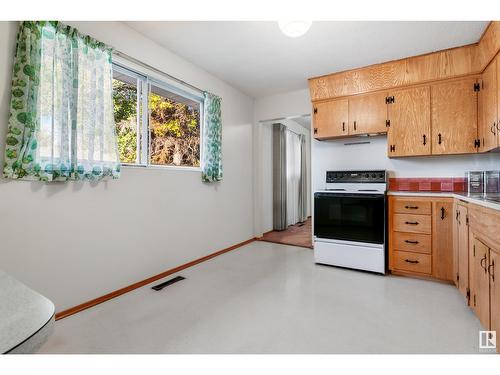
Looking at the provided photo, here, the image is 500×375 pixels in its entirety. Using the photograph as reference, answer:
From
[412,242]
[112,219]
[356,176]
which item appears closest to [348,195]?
[356,176]

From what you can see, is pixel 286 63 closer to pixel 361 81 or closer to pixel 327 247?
pixel 361 81

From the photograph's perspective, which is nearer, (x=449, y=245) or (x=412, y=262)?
(x=449, y=245)

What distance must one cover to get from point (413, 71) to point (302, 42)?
1.38m

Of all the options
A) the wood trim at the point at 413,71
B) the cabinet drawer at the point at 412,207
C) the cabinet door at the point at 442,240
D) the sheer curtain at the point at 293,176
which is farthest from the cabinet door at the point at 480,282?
the sheer curtain at the point at 293,176

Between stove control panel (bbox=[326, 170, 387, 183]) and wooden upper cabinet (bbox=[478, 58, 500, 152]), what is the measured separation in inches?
38.1

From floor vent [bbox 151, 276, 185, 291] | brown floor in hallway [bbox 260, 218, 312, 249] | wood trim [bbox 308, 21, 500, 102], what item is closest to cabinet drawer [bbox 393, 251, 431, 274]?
brown floor in hallway [bbox 260, 218, 312, 249]

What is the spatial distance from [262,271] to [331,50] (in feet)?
8.59

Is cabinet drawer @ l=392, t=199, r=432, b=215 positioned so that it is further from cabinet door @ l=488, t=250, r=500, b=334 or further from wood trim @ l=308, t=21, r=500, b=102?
wood trim @ l=308, t=21, r=500, b=102

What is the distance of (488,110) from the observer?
2395 mm

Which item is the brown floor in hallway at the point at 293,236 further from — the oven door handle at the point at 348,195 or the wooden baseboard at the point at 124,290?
the wooden baseboard at the point at 124,290

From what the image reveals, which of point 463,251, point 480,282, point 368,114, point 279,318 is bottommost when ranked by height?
point 279,318

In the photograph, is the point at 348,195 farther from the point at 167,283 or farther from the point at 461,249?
the point at 167,283

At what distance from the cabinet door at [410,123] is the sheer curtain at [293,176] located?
275 cm
